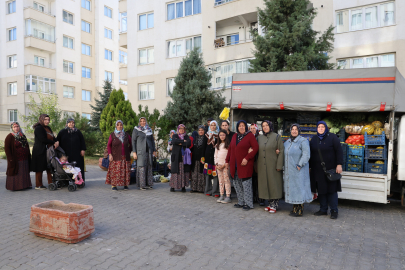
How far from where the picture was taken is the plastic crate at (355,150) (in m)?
7.38

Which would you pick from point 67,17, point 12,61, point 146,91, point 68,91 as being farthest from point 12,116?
point 146,91

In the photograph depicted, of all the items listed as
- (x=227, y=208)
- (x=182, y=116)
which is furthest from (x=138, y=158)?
(x=182, y=116)

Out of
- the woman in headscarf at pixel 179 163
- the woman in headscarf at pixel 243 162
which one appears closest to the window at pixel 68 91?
the woman in headscarf at pixel 179 163

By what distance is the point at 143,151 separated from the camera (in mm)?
8891

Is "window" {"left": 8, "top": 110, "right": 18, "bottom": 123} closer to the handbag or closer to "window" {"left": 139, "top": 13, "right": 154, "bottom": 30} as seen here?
"window" {"left": 139, "top": 13, "right": 154, "bottom": 30}

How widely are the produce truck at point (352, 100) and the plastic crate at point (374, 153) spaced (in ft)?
0.35

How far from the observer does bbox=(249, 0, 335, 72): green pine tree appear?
12.1 m

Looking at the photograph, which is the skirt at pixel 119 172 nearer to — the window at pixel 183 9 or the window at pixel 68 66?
the window at pixel 183 9

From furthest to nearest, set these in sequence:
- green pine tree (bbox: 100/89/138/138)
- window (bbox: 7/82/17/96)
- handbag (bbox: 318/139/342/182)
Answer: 1. window (bbox: 7/82/17/96)
2. green pine tree (bbox: 100/89/138/138)
3. handbag (bbox: 318/139/342/182)

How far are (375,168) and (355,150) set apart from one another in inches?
23.5

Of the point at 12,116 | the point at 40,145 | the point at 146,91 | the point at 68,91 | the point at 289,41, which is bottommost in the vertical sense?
the point at 40,145

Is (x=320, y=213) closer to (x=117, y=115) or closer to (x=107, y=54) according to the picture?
(x=117, y=115)

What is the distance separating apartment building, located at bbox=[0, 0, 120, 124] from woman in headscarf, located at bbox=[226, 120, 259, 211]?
23.9 metres

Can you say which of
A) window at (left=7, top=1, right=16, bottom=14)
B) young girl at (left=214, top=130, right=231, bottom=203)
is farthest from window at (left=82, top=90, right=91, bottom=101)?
young girl at (left=214, top=130, right=231, bottom=203)
